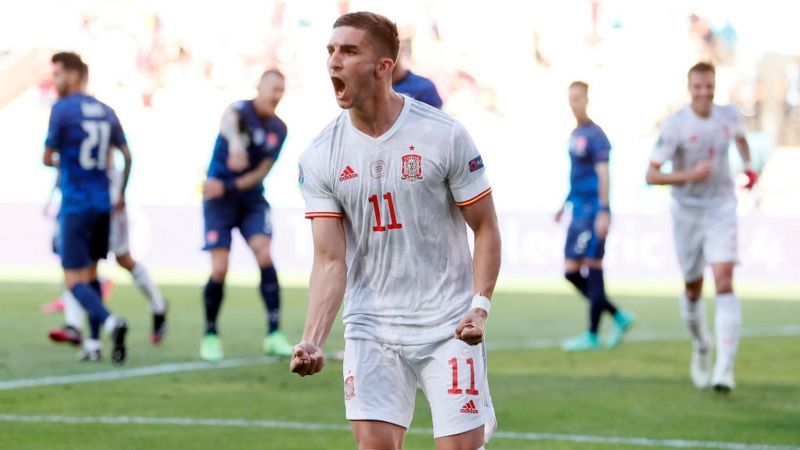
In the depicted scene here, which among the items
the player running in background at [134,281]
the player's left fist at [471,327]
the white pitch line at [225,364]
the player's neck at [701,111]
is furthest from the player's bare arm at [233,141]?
the player's left fist at [471,327]

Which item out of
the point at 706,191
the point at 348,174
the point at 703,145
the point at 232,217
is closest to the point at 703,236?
the point at 706,191

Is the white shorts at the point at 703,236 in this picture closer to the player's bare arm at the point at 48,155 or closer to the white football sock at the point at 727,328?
the white football sock at the point at 727,328

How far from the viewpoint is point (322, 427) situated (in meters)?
7.71

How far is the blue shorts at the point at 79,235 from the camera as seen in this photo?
10.8 m

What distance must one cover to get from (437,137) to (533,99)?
2439 centimetres

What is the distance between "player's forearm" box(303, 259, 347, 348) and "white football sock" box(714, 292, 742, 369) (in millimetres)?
5444

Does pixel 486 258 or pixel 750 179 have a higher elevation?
pixel 750 179

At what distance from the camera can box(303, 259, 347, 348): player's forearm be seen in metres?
4.45

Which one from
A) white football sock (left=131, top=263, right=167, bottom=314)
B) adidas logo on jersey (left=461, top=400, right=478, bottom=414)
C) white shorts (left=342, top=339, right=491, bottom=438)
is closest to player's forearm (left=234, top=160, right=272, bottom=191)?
white football sock (left=131, top=263, right=167, bottom=314)

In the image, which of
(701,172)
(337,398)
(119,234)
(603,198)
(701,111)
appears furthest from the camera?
(603,198)

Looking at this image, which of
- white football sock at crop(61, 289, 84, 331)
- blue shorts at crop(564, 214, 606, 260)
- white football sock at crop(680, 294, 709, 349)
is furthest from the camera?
blue shorts at crop(564, 214, 606, 260)

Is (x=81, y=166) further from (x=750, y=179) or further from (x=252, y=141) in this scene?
(x=750, y=179)

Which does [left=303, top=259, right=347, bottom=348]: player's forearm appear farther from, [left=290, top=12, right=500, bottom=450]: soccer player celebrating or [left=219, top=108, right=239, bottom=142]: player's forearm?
[left=219, top=108, right=239, bottom=142]: player's forearm

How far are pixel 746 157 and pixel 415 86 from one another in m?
2.54
